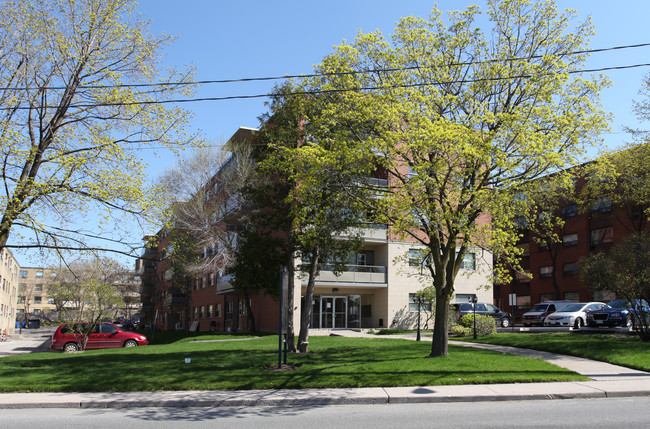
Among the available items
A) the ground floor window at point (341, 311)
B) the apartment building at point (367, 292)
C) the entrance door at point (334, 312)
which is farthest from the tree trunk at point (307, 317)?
the entrance door at point (334, 312)

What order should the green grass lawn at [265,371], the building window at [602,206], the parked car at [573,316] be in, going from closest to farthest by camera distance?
the green grass lawn at [265,371]
the parked car at [573,316]
the building window at [602,206]

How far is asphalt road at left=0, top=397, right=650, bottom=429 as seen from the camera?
324 inches

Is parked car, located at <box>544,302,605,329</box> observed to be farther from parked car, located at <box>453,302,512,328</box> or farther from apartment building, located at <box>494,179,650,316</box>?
apartment building, located at <box>494,179,650,316</box>

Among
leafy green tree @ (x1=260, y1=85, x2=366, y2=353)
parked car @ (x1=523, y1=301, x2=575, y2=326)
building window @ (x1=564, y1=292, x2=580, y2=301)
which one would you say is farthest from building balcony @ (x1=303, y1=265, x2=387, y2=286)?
building window @ (x1=564, y1=292, x2=580, y2=301)

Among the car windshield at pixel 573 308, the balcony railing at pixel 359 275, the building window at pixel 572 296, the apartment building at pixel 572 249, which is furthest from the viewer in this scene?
the building window at pixel 572 296

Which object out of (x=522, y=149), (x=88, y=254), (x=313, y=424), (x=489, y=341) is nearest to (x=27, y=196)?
(x=88, y=254)

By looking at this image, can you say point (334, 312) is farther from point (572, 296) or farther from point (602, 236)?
point (602, 236)

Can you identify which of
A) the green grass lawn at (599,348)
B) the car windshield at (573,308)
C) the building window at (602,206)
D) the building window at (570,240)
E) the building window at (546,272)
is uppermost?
the building window at (602,206)

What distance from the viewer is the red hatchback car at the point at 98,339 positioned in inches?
963

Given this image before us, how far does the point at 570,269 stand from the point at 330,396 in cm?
4494

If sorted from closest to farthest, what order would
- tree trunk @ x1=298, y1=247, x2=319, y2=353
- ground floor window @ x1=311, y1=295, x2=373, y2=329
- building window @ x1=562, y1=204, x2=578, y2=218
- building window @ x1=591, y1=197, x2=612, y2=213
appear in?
tree trunk @ x1=298, y1=247, x2=319, y2=353 → ground floor window @ x1=311, y1=295, x2=373, y2=329 → building window @ x1=591, y1=197, x2=612, y2=213 → building window @ x1=562, y1=204, x2=578, y2=218

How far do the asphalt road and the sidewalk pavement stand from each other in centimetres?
29

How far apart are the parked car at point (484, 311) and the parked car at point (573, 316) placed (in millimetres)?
4568

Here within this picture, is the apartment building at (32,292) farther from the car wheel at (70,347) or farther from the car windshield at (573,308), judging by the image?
the car windshield at (573,308)
